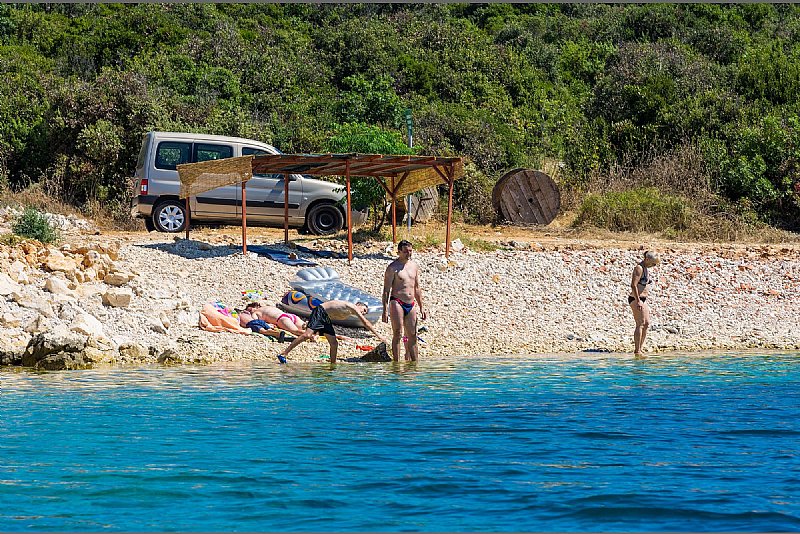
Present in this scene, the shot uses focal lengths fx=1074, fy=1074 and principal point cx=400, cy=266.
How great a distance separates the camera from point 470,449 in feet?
28.5

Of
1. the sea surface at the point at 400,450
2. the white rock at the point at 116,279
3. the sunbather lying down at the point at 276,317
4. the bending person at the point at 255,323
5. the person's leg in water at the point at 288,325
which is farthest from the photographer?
the white rock at the point at 116,279

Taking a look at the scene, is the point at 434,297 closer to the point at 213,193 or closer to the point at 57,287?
the point at 213,193

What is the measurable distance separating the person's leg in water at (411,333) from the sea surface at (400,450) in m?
0.87

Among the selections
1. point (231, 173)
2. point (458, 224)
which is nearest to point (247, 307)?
point (231, 173)

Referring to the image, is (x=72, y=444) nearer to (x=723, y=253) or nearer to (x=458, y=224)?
(x=723, y=253)

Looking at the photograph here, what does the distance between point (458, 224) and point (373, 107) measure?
705 cm

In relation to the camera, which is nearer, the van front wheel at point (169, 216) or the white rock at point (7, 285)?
the white rock at point (7, 285)

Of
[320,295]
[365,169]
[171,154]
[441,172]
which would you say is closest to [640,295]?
[320,295]

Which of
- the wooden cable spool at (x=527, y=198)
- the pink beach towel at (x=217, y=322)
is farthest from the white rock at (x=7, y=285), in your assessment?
the wooden cable spool at (x=527, y=198)

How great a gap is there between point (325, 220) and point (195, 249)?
3354 millimetres

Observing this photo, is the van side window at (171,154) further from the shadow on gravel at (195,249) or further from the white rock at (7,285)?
the white rock at (7,285)

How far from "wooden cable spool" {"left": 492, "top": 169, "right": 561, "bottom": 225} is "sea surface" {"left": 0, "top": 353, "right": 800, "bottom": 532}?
1132 cm

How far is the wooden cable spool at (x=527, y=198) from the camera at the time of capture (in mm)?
24000

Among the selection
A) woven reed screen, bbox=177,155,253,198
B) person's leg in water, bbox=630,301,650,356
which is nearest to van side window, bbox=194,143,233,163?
woven reed screen, bbox=177,155,253,198
